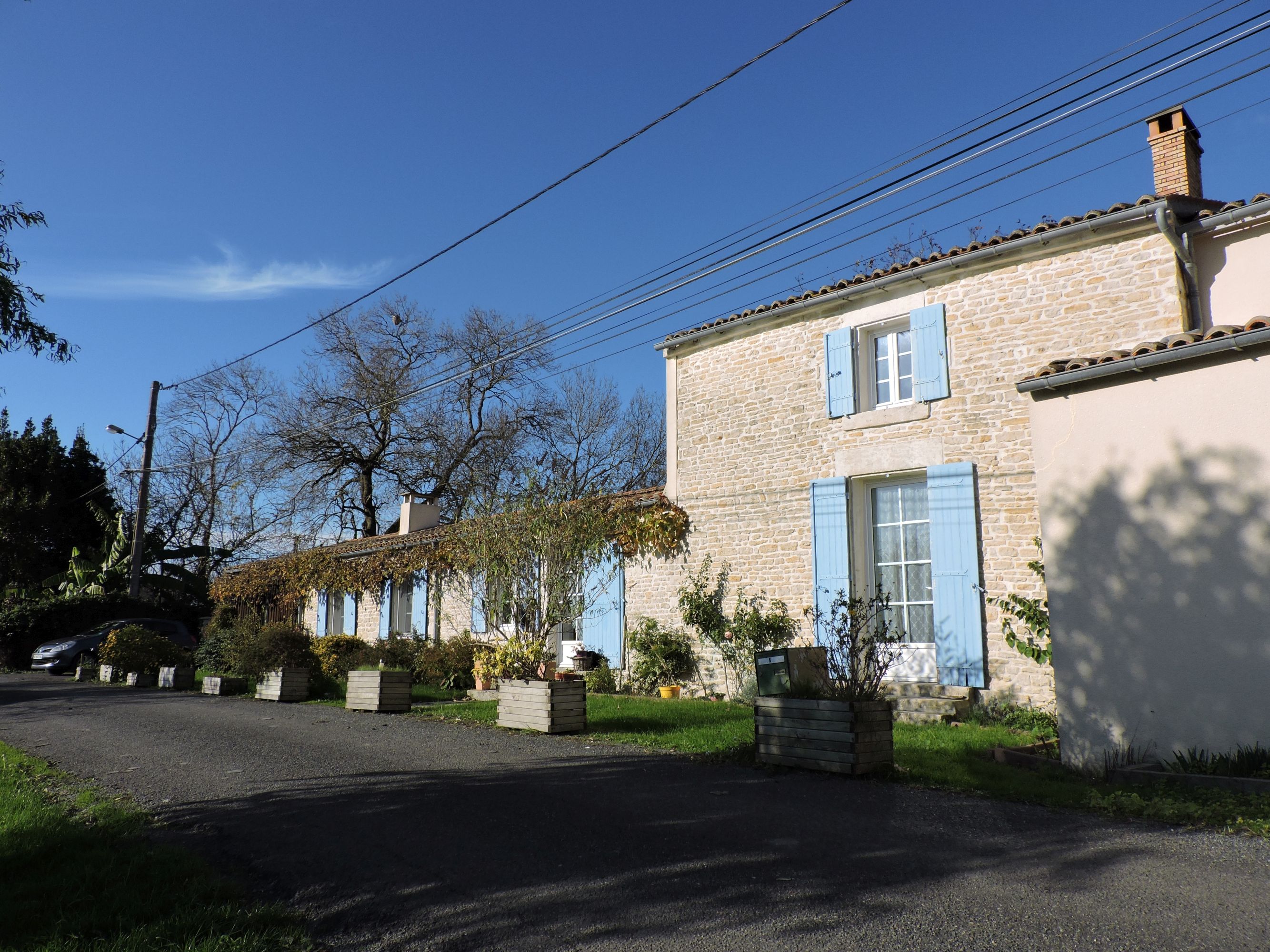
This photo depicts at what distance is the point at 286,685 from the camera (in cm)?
1302

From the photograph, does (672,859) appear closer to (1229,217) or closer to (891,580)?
(891,580)

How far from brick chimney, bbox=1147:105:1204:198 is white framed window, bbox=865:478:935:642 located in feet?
14.4

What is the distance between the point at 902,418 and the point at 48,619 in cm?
2175

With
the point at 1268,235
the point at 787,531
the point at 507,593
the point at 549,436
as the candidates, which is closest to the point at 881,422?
the point at 787,531

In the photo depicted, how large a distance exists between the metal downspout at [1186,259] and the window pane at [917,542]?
138 inches

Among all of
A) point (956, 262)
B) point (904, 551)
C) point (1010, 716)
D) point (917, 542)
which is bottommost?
point (1010, 716)

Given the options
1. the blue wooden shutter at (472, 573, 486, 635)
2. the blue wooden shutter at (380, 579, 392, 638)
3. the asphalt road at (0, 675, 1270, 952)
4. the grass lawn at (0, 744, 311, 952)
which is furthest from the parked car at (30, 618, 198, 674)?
the grass lawn at (0, 744, 311, 952)

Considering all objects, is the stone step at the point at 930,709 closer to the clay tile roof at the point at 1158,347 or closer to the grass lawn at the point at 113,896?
the clay tile roof at the point at 1158,347

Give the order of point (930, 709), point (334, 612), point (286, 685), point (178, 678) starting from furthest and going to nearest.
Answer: point (334, 612) < point (178, 678) < point (286, 685) < point (930, 709)

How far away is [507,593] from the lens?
36.0 ft

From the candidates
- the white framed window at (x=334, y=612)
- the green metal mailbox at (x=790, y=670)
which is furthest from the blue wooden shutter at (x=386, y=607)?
the green metal mailbox at (x=790, y=670)

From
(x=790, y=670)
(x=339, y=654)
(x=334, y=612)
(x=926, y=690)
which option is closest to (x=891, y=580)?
(x=926, y=690)

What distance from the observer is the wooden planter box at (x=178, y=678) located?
15.5m

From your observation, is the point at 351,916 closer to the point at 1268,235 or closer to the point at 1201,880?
the point at 1201,880
